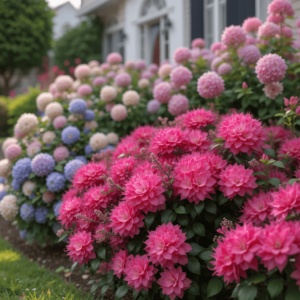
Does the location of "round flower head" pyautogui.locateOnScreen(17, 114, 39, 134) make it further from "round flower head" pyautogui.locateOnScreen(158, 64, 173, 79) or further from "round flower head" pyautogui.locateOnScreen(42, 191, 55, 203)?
"round flower head" pyautogui.locateOnScreen(158, 64, 173, 79)

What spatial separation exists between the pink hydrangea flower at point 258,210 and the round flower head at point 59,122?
7.55ft

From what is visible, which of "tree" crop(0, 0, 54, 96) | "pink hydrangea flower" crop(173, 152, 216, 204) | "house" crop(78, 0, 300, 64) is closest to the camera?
"pink hydrangea flower" crop(173, 152, 216, 204)

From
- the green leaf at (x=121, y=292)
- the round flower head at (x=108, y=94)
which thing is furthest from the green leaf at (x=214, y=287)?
the round flower head at (x=108, y=94)

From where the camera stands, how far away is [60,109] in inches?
130

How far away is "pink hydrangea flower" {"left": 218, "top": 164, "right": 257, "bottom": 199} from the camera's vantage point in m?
1.50

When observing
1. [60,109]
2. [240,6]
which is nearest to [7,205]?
[60,109]

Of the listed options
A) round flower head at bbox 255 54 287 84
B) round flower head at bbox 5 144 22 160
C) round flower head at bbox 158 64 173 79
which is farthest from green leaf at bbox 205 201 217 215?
round flower head at bbox 158 64 173 79

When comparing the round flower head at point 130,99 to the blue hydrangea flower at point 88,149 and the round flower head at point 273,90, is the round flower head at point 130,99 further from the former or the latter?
the round flower head at point 273,90

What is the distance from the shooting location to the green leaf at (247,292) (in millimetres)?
1199

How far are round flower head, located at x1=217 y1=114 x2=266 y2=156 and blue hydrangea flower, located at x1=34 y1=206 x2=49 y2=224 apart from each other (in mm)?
1979

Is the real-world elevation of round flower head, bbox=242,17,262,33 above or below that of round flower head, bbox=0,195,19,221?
above

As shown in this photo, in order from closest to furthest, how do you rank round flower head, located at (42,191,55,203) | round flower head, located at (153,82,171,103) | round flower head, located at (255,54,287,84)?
1. round flower head, located at (255,54,287,84)
2. round flower head, located at (42,191,55,203)
3. round flower head, located at (153,82,171,103)

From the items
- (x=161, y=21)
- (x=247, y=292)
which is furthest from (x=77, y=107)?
(x=161, y=21)

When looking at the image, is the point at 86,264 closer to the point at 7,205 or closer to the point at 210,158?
the point at 210,158
